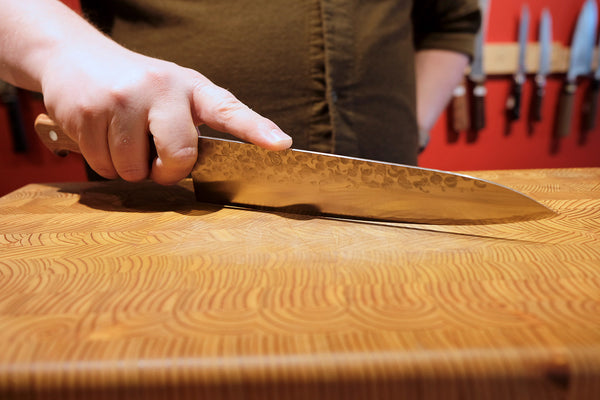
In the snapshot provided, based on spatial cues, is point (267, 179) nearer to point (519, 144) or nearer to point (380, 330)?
point (380, 330)

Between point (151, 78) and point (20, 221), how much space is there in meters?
0.30

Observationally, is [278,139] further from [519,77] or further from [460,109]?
[519,77]

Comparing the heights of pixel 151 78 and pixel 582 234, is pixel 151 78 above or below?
above

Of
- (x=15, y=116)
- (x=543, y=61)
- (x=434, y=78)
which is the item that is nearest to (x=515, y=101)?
(x=543, y=61)

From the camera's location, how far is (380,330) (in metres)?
0.30

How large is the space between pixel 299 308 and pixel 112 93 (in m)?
0.37

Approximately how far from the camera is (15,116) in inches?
68.8

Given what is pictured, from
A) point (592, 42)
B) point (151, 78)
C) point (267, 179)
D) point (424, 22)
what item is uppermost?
point (592, 42)

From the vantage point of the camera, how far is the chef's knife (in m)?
2.08

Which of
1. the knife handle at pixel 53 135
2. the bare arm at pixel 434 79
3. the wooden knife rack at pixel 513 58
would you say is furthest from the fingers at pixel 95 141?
the wooden knife rack at pixel 513 58

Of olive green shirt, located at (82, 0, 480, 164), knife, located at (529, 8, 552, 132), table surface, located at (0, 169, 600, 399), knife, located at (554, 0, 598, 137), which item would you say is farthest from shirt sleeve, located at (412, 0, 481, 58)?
knife, located at (554, 0, 598, 137)

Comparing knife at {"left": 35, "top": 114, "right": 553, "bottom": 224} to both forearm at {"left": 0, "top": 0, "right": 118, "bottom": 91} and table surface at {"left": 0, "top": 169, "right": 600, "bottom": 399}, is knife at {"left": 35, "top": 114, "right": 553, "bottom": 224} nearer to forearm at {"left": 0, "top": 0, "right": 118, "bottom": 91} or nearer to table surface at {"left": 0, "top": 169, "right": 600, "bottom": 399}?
table surface at {"left": 0, "top": 169, "right": 600, "bottom": 399}

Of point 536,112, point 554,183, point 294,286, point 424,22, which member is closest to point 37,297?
point 294,286

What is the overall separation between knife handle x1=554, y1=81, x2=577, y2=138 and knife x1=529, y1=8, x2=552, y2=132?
0.35 feet
